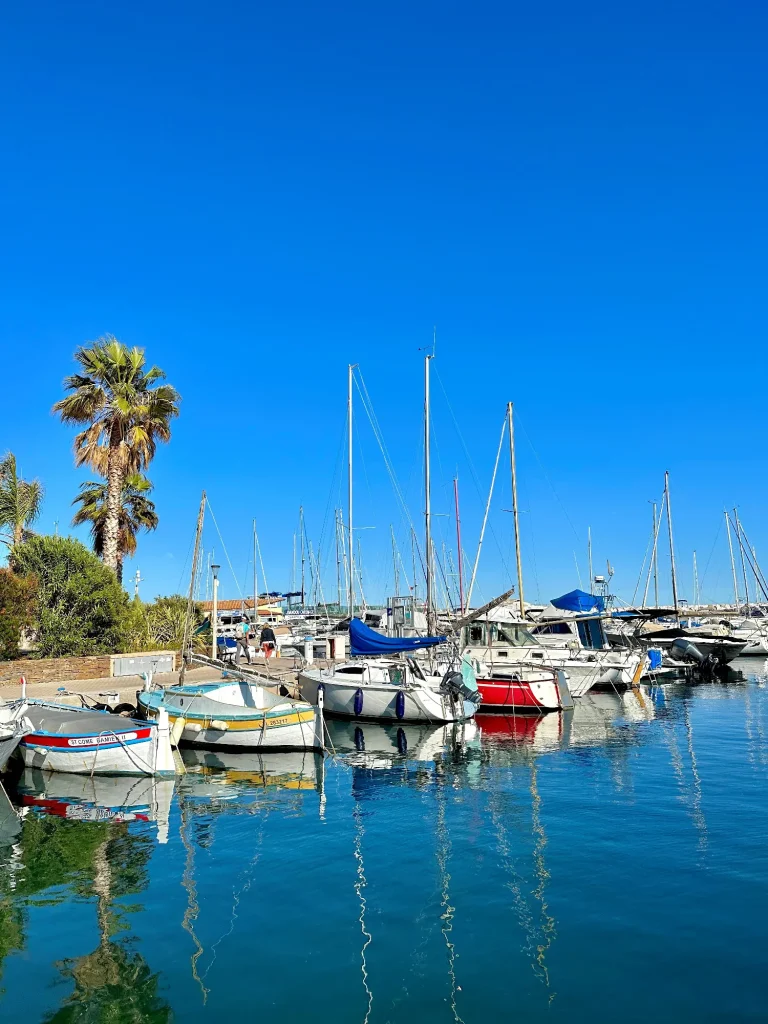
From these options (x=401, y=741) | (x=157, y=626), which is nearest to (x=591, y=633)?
(x=401, y=741)

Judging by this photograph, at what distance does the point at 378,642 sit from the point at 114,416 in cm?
1718

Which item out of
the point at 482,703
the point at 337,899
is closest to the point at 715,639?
the point at 482,703

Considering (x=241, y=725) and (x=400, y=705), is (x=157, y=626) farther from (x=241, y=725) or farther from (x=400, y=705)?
(x=241, y=725)

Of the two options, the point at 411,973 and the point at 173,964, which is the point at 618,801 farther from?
the point at 173,964

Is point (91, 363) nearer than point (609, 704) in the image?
No

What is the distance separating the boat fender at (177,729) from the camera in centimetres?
2147

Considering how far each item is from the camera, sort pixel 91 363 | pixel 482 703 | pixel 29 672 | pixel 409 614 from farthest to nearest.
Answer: pixel 409 614, pixel 91 363, pixel 482 703, pixel 29 672

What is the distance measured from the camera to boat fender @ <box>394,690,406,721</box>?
26.3m

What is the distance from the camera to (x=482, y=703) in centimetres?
3031

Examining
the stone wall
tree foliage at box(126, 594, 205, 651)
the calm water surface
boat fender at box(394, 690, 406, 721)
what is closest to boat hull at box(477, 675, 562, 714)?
boat fender at box(394, 690, 406, 721)

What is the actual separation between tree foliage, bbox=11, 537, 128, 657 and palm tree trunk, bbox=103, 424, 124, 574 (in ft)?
7.27

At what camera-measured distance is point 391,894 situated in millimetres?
10828

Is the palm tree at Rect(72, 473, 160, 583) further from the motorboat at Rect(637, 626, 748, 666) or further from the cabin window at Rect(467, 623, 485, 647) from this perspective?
the motorboat at Rect(637, 626, 748, 666)

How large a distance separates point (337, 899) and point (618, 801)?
779 cm
